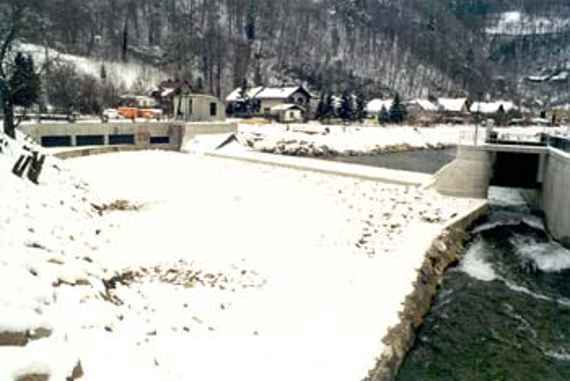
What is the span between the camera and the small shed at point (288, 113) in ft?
202

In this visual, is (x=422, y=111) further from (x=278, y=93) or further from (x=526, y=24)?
(x=526, y=24)

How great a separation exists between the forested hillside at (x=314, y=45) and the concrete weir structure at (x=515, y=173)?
4569 cm

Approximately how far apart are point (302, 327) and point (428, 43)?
134 m

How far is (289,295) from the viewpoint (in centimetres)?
1005

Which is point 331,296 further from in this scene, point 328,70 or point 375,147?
point 328,70

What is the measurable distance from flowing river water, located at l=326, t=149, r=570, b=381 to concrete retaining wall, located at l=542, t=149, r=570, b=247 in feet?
1.86

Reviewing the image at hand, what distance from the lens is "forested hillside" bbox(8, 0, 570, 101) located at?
264ft

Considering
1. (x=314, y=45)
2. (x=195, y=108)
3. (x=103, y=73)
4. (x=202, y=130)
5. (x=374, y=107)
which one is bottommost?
(x=202, y=130)

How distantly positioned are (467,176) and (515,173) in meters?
4.55

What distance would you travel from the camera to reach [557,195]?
Result: 18.5m

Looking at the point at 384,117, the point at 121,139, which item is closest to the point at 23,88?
the point at 121,139

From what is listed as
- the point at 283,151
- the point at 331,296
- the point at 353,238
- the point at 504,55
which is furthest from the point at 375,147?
the point at 504,55

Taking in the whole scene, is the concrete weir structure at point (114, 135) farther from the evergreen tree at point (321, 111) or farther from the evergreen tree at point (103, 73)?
the evergreen tree at point (103, 73)

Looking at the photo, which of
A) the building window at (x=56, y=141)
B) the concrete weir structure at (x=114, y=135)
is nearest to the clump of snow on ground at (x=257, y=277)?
the concrete weir structure at (x=114, y=135)
